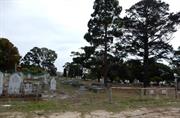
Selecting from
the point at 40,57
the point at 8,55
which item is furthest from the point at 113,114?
the point at 40,57

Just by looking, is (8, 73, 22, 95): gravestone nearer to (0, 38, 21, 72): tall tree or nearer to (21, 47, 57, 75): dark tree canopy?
(0, 38, 21, 72): tall tree

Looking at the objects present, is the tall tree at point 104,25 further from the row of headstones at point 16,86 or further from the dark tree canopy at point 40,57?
the dark tree canopy at point 40,57

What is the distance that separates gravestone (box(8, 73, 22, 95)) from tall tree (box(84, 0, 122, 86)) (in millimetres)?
24488

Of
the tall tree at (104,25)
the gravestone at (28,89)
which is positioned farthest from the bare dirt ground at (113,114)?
the tall tree at (104,25)

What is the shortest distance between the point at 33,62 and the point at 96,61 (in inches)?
2818

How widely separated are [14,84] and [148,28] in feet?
96.0

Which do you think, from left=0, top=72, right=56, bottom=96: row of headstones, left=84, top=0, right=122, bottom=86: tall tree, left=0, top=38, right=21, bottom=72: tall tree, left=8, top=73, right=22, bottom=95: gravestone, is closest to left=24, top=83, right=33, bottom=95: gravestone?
left=0, top=72, right=56, bottom=96: row of headstones

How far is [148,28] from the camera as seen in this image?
164 ft

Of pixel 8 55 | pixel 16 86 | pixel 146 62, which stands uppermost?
pixel 8 55

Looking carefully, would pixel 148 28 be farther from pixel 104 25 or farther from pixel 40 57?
pixel 40 57

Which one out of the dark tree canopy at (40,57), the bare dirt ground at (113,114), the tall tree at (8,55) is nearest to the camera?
the bare dirt ground at (113,114)

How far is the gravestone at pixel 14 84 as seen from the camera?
78.7 feet

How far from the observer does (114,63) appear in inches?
1964

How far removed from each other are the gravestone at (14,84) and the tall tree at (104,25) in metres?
24.5
